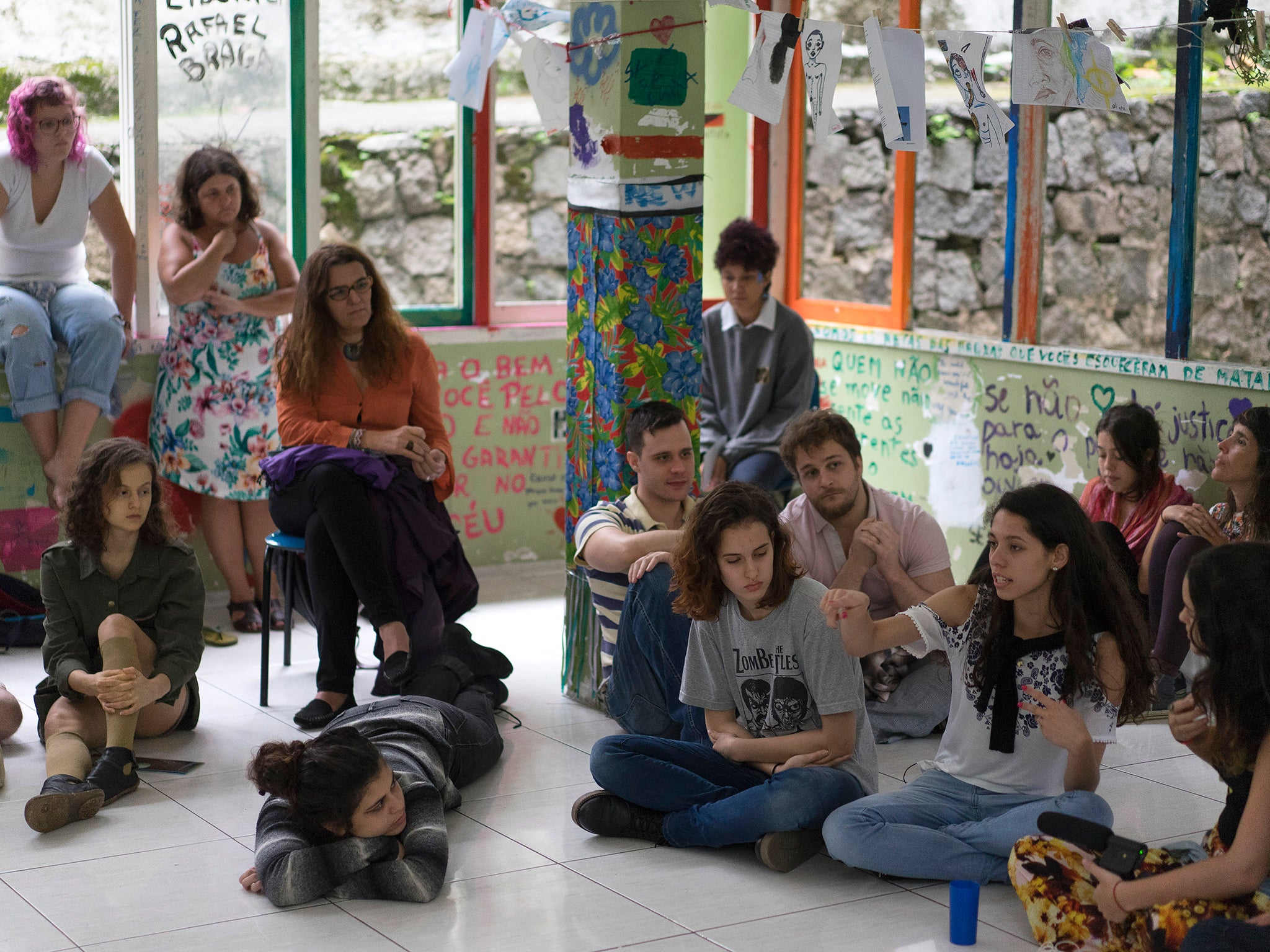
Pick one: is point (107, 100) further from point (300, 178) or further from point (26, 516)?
point (26, 516)

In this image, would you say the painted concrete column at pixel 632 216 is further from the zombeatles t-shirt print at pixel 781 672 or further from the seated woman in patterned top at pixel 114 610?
the seated woman in patterned top at pixel 114 610

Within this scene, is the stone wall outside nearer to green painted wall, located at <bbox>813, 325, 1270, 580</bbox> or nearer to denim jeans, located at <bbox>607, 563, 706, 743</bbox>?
green painted wall, located at <bbox>813, 325, 1270, 580</bbox>

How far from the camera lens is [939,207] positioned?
5.71m

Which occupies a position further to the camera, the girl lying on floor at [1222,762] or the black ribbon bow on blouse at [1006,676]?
the black ribbon bow on blouse at [1006,676]

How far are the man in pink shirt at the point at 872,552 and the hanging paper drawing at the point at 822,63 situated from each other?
2.61 feet

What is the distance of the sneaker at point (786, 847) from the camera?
9.96 feet

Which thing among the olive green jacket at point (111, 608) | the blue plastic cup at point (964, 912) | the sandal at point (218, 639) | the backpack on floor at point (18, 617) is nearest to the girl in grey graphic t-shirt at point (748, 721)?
the blue plastic cup at point (964, 912)

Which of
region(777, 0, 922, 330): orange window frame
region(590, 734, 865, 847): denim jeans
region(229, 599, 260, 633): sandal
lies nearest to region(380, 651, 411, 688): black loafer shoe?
region(590, 734, 865, 847): denim jeans

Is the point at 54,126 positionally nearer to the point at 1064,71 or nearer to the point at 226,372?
the point at 226,372

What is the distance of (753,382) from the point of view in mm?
5270

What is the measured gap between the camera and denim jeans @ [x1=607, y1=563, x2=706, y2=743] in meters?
3.58

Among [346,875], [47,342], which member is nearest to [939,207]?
[47,342]

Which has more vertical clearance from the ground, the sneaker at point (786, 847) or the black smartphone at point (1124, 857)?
the black smartphone at point (1124, 857)

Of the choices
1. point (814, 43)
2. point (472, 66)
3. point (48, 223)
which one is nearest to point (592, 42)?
point (814, 43)
